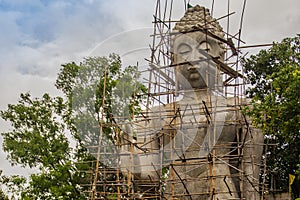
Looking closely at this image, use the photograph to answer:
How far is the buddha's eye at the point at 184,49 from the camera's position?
28.4ft

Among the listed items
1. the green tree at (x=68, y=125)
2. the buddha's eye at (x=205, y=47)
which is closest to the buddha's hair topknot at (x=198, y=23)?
the buddha's eye at (x=205, y=47)

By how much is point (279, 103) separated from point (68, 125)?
750cm

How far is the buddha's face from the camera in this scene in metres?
8.54

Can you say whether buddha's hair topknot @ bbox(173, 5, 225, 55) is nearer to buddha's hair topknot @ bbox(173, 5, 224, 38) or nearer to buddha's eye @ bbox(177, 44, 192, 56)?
buddha's hair topknot @ bbox(173, 5, 224, 38)

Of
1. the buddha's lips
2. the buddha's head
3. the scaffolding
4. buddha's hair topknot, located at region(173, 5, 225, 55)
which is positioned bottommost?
the scaffolding

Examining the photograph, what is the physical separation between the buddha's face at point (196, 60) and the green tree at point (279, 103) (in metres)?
0.82

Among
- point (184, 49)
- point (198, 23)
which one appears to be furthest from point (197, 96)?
point (198, 23)

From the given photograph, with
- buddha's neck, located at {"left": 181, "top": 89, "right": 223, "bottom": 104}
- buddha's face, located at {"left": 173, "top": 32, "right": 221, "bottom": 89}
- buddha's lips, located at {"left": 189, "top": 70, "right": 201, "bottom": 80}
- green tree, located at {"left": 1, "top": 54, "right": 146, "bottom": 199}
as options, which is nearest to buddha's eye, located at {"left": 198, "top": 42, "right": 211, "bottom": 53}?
buddha's face, located at {"left": 173, "top": 32, "right": 221, "bottom": 89}

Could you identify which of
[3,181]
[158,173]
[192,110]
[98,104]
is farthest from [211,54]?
[3,181]

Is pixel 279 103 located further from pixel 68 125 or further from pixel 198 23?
pixel 68 125

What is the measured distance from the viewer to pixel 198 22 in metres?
8.96

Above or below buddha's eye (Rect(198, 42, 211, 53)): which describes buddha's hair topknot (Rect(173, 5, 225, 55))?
above

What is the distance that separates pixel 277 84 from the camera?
9281mm

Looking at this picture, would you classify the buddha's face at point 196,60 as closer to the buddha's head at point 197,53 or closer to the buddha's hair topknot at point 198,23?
the buddha's head at point 197,53
